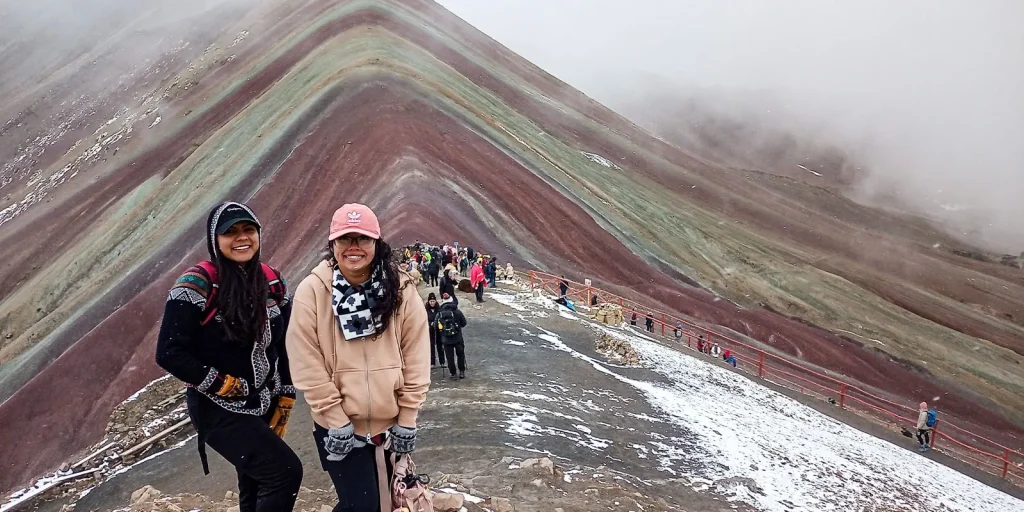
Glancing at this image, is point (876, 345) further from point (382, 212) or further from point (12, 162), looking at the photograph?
point (12, 162)

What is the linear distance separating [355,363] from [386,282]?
448 mm

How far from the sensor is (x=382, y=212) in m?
26.8

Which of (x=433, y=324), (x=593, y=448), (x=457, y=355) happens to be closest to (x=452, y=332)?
(x=457, y=355)

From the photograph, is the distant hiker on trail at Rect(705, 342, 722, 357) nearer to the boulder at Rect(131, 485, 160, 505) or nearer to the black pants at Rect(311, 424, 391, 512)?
the boulder at Rect(131, 485, 160, 505)

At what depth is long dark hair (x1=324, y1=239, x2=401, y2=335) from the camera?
147 inches

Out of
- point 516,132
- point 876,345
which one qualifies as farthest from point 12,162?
point 876,345

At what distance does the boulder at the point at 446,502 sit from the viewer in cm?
546

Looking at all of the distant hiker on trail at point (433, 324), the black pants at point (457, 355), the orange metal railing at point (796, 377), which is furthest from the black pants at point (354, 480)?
the orange metal railing at point (796, 377)

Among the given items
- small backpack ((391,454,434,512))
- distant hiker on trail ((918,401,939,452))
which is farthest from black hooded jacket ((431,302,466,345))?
distant hiker on trail ((918,401,939,452))

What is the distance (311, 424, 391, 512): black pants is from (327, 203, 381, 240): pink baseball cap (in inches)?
41.0

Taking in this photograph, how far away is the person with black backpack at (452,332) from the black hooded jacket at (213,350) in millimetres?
6412

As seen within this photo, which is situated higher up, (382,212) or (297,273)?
(382,212)

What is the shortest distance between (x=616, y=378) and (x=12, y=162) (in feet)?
172

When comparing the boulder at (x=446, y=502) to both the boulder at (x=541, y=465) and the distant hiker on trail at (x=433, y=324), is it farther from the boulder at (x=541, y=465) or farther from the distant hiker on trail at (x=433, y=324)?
the distant hiker on trail at (x=433, y=324)
